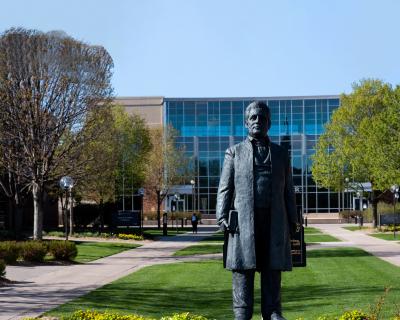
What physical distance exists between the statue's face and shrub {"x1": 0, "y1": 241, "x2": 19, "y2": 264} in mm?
18520

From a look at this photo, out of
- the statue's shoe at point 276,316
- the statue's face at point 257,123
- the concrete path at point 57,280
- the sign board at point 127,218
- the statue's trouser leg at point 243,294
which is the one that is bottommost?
the concrete path at point 57,280

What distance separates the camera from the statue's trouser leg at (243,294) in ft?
25.3

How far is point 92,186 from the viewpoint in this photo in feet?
144

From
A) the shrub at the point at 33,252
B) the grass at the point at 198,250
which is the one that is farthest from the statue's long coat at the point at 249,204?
the grass at the point at 198,250

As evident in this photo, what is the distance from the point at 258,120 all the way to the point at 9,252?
62.1ft

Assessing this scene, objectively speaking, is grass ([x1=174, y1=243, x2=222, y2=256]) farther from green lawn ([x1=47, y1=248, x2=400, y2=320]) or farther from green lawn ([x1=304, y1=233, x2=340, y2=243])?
green lawn ([x1=304, y1=233, x2=340, y2=243])

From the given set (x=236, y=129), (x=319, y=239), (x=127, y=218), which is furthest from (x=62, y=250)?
(x=236, y=129)

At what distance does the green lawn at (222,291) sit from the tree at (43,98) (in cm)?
1148

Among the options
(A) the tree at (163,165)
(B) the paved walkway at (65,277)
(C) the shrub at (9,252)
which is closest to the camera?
(B) the paved walkway at (65,277)

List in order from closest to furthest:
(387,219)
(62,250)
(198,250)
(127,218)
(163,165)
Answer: (62,250)
(198,250)
(127,218)
(387,219)
(163,165)

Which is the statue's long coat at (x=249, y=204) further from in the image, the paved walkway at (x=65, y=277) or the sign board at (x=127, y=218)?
the sign board at (x=127, y=218)

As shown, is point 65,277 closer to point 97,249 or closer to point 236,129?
point 97,249

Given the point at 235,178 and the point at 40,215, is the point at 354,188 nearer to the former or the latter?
the point at 40,215

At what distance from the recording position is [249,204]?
7645 mm
